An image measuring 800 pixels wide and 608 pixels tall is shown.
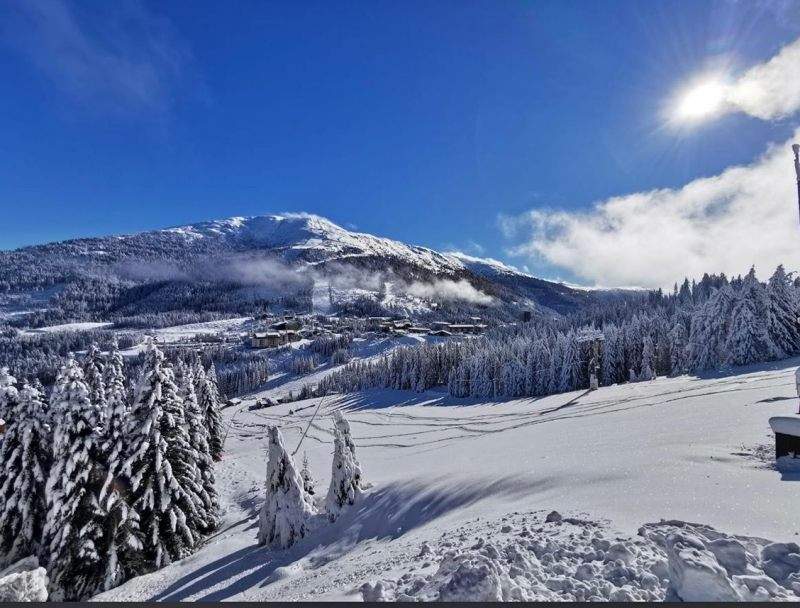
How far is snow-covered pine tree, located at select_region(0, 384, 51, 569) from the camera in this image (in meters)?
20.1

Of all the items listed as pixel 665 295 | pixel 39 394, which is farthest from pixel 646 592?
pixel 665 295

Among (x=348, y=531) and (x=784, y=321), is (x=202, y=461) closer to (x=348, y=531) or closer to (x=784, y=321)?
(x=348, y=531)

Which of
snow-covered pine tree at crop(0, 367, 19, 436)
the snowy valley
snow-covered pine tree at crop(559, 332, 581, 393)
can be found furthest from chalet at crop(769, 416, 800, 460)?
snow-covered pine tree at crop(559, 332, 581, 393)

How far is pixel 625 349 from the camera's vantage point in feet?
210

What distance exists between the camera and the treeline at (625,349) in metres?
36.5

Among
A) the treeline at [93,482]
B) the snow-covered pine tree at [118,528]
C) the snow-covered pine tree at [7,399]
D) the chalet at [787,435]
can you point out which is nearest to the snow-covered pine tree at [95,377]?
the snow-covered pine tree at [7,399]

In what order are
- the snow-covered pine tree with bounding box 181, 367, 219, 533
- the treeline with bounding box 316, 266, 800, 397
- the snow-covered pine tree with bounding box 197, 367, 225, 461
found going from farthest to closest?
the snow-covered pine tree with bounding box 197, 367, 225, 461
the treeline with bounding box 316, 266, 800, 397
the snow-covered pine tree with bounding box 181, 367, 219, 533

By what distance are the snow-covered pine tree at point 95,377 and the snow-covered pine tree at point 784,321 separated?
51476 millimetres

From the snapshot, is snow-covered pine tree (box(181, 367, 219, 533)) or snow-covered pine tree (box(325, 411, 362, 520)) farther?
snow-covered pine tree (box(181, 367, 219, 533))

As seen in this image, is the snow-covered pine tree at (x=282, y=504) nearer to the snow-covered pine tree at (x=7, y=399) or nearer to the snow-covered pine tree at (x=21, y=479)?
the snow-covered pine tree at (x=21, y=479)

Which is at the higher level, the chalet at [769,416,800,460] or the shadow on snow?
the chalet at [769,416,800,460]

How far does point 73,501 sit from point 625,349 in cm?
6589

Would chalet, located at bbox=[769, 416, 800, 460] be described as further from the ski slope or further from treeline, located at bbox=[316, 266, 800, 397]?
treeline, located at bbox=[316, 266, 800, 397]

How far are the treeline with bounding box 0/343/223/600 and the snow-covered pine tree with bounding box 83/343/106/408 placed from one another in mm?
7070
